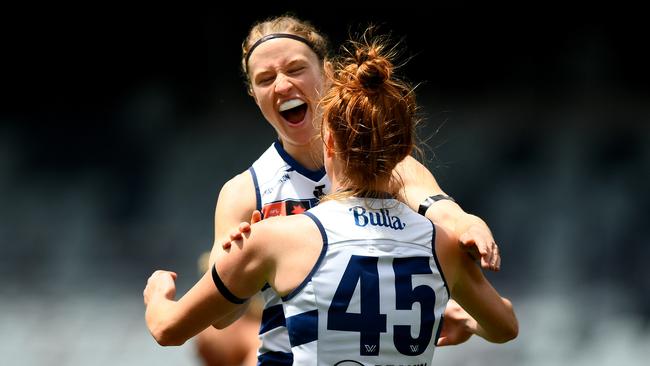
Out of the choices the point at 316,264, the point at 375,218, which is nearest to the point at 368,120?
the point at 375,218

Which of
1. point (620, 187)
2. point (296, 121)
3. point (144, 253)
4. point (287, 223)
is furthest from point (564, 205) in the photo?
point (287, 223)

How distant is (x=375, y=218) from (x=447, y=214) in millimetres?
574

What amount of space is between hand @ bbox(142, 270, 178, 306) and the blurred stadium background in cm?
391

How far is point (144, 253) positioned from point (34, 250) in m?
0.93

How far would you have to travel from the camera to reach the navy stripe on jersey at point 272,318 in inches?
126

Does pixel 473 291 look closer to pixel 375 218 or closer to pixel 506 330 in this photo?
pixel 506 330

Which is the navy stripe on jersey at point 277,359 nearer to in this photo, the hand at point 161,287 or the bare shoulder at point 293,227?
the hand at point 161,287

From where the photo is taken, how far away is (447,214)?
3.06 metres

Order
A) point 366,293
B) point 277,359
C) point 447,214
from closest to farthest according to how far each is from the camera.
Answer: point 366,293
point 447,214
point 277,359

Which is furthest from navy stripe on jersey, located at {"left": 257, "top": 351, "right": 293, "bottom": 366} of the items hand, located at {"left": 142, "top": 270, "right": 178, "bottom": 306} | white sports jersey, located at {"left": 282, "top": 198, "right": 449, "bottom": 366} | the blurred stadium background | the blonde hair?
the blurred stadium background

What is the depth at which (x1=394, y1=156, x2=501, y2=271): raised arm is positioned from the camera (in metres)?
2.64

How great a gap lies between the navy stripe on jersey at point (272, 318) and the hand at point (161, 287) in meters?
0.48

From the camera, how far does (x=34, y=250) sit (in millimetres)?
7895

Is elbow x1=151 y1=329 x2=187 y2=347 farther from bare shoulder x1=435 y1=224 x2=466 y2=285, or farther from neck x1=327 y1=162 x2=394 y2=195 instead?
bare shoulder x1=435 y1=224 x2=466 y2=285
